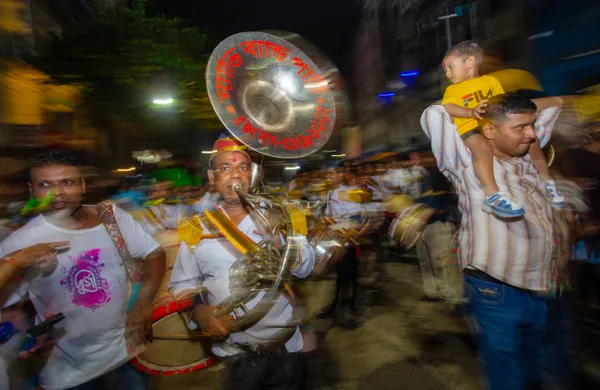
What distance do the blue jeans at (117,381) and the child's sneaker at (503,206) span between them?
7.14ft

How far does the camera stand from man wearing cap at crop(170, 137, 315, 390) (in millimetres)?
2166

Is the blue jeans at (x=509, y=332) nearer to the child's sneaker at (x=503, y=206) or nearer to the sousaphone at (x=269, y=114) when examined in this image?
the child's sneaker at (x=503, y=206)

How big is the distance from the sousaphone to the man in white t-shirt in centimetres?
60

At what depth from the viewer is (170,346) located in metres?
3.28

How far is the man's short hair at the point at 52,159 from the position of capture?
7.06ft

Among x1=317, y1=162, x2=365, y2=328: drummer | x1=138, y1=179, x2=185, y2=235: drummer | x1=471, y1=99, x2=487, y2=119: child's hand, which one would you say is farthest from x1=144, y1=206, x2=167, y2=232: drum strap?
x1=471, y1=99, x2=487, y2=119: child's hand

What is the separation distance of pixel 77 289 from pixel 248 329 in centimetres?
93

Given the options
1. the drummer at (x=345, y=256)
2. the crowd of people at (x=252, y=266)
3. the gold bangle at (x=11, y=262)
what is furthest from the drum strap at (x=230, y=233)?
the drummer at (x=345, y=256)

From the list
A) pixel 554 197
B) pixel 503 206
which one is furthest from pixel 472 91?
pixel 503 206

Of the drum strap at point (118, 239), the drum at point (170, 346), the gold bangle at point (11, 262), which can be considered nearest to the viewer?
the gold bangle at point (11, 262)

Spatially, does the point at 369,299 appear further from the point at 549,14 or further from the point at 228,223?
the point at 549,14

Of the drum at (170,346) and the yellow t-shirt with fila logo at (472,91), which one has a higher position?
the yellow t-shirt with fila logo at (472,91)

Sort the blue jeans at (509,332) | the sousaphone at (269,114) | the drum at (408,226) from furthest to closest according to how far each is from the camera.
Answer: the drum at (408,226) → the sousaphone at (269,114) → the blue jeans at (509,332)

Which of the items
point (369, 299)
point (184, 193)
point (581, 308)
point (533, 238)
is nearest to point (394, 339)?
point (369, 299)
